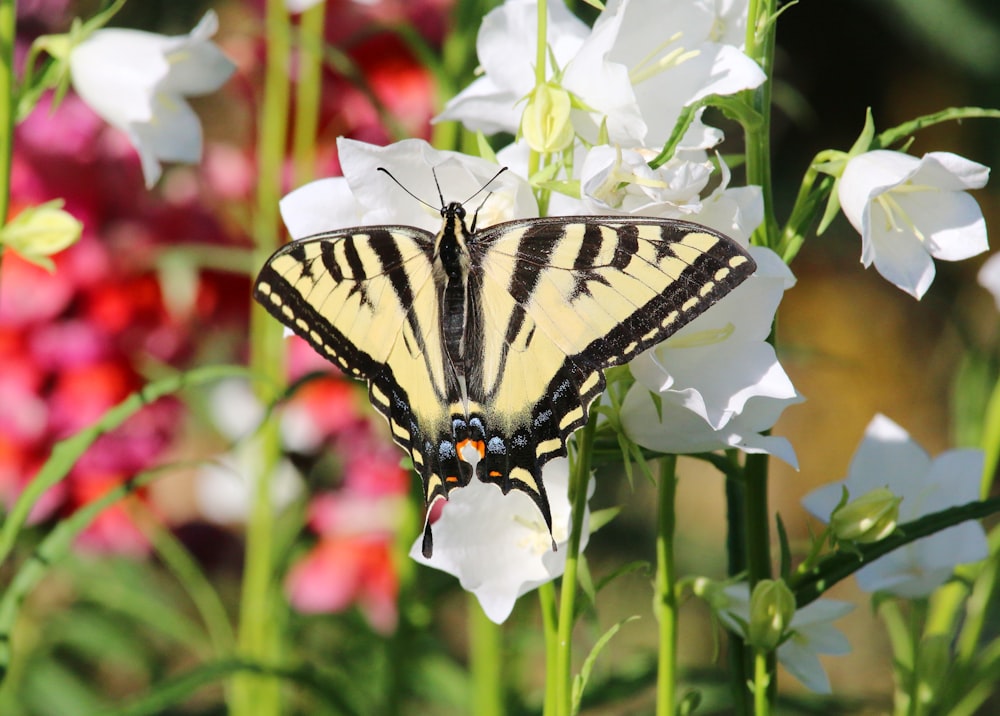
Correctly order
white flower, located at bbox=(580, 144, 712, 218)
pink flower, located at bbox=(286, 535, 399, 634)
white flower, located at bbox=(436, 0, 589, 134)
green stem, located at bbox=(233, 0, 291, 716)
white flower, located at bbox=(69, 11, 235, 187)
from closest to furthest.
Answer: white flower, located at bbox=(580, 144, 712, 218) < white flower, located at bbox=(436, 0, 589, 134) < white flower, located at bbox=(69, 11, 235, 187) < green stem, located at bbox=(233, 0, 291, 716) < pink flower, located at bbox=(286, 535, 399, 634)

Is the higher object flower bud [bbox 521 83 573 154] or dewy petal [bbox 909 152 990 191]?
flower bud [bbox 521 83 573 154]

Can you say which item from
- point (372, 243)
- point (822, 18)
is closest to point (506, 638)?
point (372, 243)

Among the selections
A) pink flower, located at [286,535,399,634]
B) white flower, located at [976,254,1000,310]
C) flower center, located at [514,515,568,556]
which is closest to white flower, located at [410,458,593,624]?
flower center, located at [514,515,568,556]

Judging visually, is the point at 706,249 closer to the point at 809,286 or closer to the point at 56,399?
the point at 56,399

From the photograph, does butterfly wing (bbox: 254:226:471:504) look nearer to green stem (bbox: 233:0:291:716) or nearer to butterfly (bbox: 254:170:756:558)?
butterfly (bbox: 254:170:756:558)

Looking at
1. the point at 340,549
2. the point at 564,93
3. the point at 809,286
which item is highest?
the point at 564,93

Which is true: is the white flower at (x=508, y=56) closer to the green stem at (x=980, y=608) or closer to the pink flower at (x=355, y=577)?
the green stem at (x=980, y=608)
